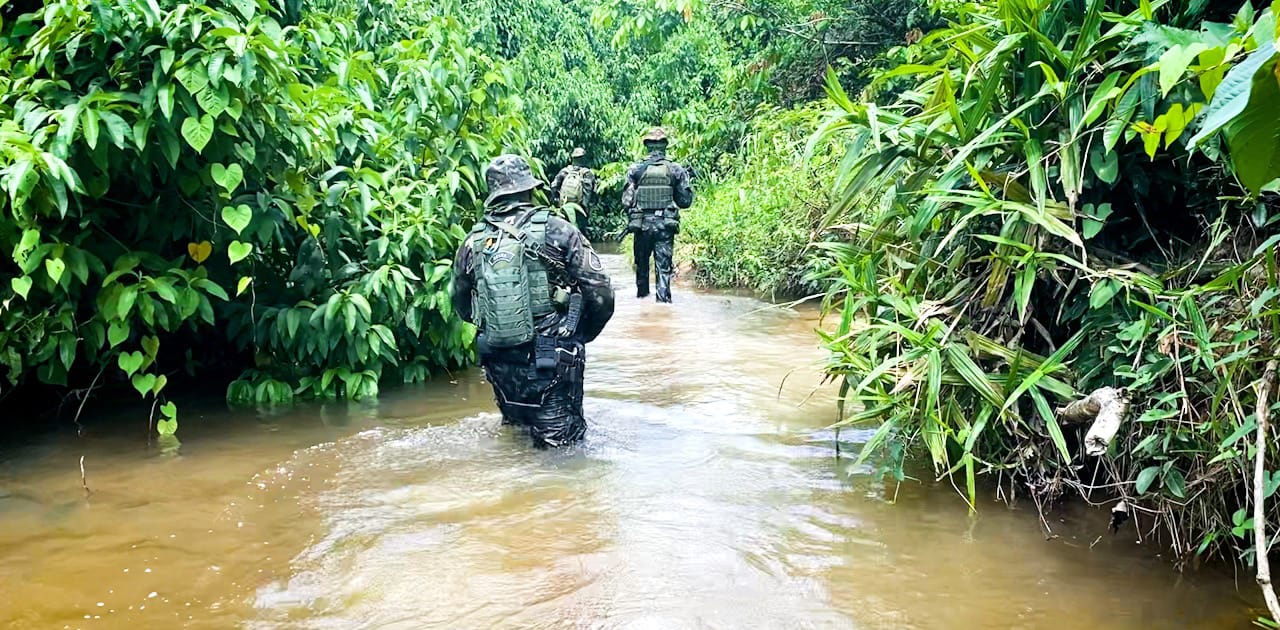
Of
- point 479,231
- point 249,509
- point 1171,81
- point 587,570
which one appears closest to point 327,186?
point 479,231

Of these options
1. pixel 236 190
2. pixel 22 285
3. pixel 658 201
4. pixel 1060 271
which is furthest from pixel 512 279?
→ pixel 658 201

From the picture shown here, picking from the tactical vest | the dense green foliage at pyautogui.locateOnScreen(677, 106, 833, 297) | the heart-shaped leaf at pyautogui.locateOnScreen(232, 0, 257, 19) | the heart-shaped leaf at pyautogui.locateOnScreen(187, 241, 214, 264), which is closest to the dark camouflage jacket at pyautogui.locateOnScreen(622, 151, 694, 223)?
the tactical vest

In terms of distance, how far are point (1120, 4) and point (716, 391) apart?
3659 millimetres

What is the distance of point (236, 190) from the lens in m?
5.98

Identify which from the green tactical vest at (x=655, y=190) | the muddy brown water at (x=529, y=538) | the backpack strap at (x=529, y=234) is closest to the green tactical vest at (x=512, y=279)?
the backpack strap at (x=529, y=234)

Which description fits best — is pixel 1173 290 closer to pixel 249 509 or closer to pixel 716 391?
pixel 716 391

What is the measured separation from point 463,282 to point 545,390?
809mm

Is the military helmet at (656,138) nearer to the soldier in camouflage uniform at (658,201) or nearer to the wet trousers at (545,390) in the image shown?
the soldier in camouflage uniform at (658,201)

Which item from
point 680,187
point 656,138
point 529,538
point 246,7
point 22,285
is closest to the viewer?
point 529,538

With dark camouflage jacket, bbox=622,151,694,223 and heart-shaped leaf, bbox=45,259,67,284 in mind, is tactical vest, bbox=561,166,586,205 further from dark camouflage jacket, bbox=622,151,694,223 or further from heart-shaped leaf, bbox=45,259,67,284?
heart-shaped leaf, bbox=45,259,67,284

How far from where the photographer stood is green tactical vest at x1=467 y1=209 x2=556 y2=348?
5.26 meters

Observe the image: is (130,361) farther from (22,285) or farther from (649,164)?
(649,164)

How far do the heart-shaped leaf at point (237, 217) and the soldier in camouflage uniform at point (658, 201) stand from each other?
20.7 feet

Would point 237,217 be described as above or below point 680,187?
below
